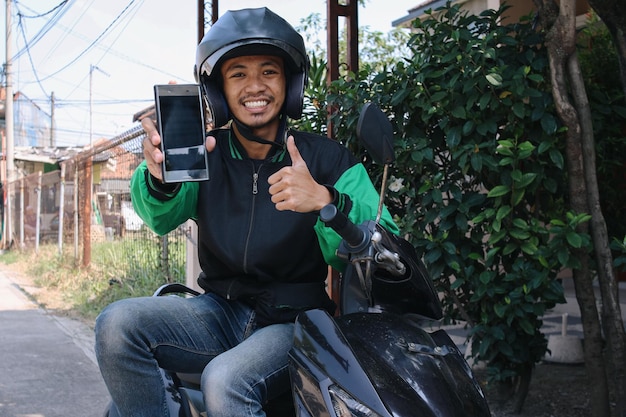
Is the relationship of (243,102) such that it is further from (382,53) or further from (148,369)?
(382,53)

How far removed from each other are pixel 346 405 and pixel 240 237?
0.81 meters

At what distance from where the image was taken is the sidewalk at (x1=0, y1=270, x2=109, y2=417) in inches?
180

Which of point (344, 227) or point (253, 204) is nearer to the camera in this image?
point (344, 227)

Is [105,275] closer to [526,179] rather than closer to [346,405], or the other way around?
[526,179]

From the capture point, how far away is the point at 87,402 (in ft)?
15.4

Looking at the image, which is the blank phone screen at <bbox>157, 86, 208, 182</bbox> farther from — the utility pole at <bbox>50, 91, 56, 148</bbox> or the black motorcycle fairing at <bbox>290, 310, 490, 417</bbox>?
the utility pole at <bbox>50, 91, 56, 148</bbox>

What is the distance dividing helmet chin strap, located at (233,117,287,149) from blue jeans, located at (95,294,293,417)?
1.76 ft

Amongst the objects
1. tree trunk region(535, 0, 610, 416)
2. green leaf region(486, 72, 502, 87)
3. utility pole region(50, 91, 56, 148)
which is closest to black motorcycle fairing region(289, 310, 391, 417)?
green leaf region(486, 72, 502, 87)

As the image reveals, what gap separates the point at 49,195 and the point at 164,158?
43.4 feet

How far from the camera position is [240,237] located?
7.36ft

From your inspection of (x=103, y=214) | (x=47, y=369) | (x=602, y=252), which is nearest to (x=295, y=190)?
(x=602, y=252)

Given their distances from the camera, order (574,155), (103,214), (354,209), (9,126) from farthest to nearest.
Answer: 1. (9,126)
2. (103,214)
3. (574,155)
4. (354,209)

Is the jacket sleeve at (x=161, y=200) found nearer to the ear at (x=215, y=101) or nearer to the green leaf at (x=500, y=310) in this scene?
the ear at (x=215, y=101)

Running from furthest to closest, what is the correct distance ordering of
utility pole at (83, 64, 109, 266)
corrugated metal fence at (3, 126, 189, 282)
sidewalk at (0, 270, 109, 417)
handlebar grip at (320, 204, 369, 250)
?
utility pole at (83, 64, 109, 266) < corrugated metal fence at (3, 126, 189, 282) < sidewalk at (0, 270, 109, 417) < handlebar grip at (320, 204, 369, 250)
